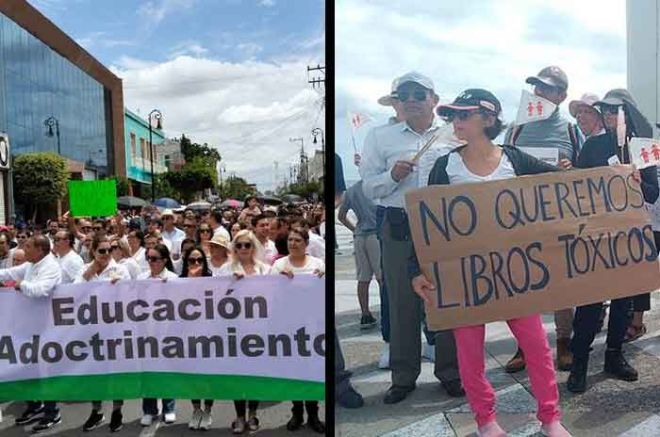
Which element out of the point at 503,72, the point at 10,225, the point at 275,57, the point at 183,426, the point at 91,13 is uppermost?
the point at 91,13

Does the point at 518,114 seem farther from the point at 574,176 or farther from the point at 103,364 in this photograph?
the point at 103,364

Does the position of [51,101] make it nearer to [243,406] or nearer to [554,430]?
[243,406]

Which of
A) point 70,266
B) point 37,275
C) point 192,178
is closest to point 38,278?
point 37,275

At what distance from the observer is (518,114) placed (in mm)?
2014

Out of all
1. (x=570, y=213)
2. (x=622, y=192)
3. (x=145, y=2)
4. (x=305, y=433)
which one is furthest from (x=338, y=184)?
(x=305, y=433)

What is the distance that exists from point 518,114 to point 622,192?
1.44 feet

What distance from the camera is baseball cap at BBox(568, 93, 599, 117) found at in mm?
2035

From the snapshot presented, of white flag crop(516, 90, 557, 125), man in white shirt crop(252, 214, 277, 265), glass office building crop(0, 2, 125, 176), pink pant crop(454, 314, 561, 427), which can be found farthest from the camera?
man in white shirt crop(252, 214, 277, 265)

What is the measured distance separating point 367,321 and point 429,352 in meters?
0.23

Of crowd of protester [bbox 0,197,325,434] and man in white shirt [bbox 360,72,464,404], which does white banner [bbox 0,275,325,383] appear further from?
man in white shirt [bbox 360,72,464,404]

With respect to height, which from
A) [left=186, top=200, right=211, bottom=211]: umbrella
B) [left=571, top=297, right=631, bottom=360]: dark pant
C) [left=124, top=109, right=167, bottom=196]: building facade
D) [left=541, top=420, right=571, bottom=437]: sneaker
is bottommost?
[left=541, top=420, right=571, bottom=437]: sneaker

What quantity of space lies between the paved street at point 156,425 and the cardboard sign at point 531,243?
55.4 inches

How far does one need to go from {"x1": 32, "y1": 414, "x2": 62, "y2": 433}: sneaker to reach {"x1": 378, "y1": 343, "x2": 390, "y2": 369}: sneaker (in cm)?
210

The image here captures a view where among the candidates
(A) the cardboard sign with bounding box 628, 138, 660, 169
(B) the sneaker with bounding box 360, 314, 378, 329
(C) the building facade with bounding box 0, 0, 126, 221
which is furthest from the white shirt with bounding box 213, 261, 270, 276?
(A) the cardboard sign with bounding box 628, 138, 660, 169
